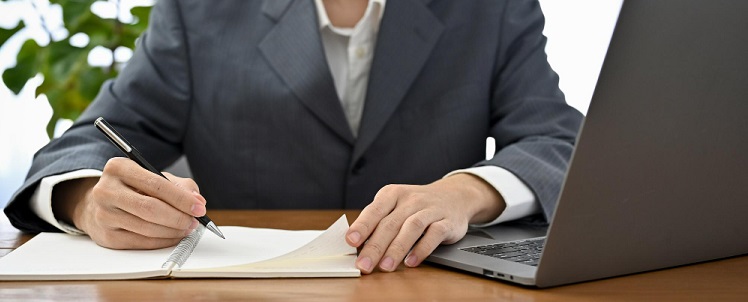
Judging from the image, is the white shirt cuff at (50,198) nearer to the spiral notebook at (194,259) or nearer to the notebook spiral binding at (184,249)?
the spiral notebook at (194,259)

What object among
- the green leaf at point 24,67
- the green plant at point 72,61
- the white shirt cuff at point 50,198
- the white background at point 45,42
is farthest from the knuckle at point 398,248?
the white background at point 45,42

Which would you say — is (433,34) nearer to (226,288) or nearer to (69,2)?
(226,288)

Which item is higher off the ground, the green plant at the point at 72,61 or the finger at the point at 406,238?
the finger at the point at 406,238

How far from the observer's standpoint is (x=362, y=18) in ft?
6.15

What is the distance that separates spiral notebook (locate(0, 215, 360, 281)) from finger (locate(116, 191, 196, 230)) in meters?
0.04

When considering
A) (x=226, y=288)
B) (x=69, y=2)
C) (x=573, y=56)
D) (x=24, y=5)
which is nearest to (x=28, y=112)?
(x=24, y=5)

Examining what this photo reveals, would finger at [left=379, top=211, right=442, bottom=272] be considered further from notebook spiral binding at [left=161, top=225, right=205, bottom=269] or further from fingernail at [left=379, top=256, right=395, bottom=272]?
notebook spiral binding at [left=161, top=225, right=205, bottom=269]

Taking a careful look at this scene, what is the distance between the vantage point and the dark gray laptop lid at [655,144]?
2.54ft

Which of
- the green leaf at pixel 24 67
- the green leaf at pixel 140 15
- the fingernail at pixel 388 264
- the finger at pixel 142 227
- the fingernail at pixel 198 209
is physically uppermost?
the fingernail at pixel 388 264

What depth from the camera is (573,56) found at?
404 centimetres

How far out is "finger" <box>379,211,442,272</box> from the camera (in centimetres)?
100

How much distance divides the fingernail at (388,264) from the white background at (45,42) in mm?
2757

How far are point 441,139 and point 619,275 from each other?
0.95m

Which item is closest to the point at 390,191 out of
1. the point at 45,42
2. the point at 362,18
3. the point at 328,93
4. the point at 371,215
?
the point at 371,215
